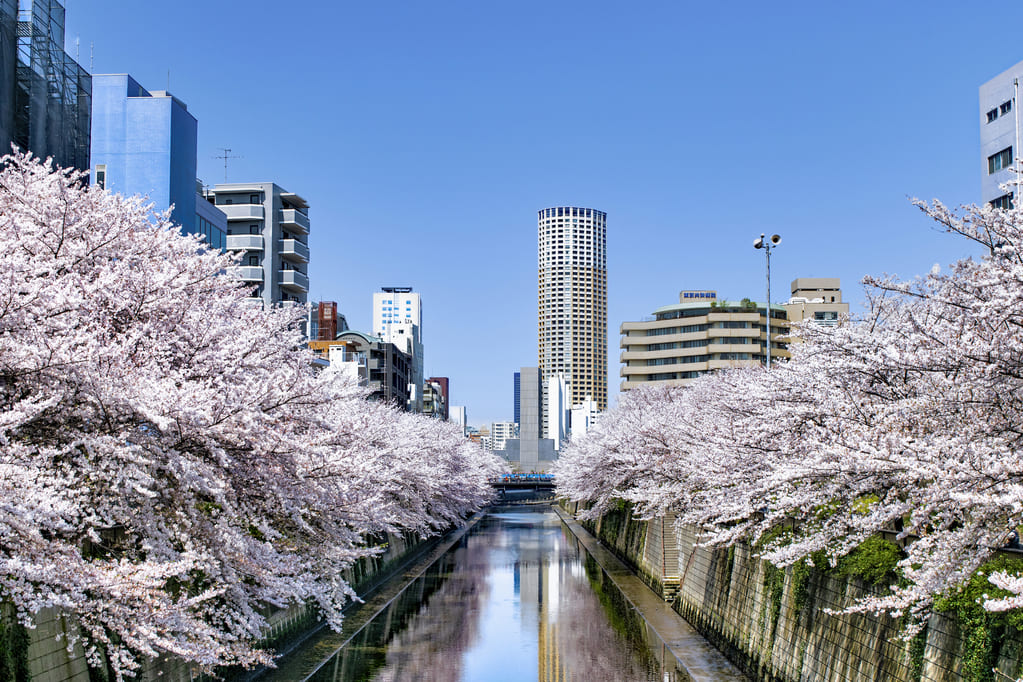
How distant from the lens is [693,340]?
123188mm

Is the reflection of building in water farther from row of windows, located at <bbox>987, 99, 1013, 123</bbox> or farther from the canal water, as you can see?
row of windows, located at <bbox>987, 99, 1013, 123</bbox>

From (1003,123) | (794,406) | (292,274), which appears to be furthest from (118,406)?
(292,274)

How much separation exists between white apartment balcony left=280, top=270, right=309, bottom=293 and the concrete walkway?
3652 cm

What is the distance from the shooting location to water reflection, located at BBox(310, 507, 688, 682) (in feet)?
94.4

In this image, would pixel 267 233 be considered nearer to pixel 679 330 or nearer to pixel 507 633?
pixel 507 633

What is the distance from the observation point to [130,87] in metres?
49.3

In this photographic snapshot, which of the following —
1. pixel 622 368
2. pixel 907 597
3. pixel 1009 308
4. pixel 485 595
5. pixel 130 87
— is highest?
pixel 130 87

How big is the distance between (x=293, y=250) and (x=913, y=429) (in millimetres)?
67582

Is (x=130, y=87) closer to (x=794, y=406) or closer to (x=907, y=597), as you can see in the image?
(x=794, y=406)

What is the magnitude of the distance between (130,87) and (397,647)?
3321 centimetres

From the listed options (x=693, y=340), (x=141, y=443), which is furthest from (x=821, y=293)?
(x=141, y=443)

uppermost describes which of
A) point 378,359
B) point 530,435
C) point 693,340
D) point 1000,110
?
point 1000,110

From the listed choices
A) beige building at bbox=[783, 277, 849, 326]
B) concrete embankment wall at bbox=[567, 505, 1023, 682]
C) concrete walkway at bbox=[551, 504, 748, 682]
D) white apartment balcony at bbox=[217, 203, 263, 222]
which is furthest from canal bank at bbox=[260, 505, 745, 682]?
beige building at bbox=[783, 277, 849, 326]

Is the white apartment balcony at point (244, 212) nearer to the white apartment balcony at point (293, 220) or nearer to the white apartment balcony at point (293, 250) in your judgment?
the white apartment balcony at point (293, 220)
